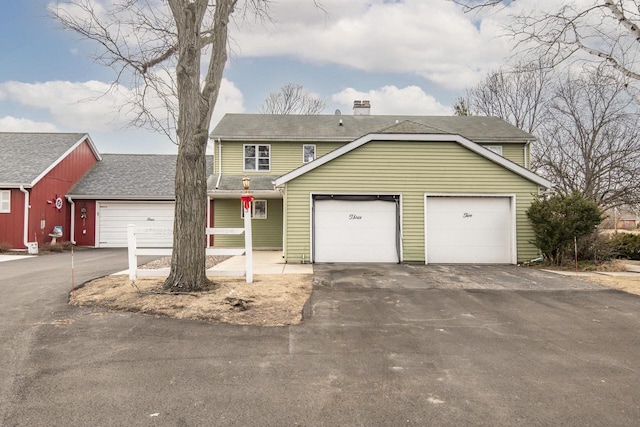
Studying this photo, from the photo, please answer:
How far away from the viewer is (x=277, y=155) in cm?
1847

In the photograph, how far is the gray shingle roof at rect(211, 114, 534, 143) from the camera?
1838 cm

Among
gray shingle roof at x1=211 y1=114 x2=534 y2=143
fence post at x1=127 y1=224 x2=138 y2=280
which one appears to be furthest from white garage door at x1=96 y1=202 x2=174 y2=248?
fence post at x1=127 y1=224 x2=138 y2=280

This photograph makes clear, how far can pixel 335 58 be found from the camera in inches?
823

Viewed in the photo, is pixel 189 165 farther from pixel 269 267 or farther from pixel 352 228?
pixel 352 228

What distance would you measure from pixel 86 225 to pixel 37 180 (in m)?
3.27

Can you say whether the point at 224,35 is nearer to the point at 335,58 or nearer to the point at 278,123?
the point at 278,123

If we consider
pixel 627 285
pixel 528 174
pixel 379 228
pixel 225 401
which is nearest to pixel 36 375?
pixel 225 401

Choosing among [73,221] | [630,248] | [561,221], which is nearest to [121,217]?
[73,221]

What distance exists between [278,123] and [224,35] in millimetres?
11623

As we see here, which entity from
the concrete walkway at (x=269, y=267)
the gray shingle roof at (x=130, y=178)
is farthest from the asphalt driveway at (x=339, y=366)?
the gray shingle roof at (x=130, y=178)

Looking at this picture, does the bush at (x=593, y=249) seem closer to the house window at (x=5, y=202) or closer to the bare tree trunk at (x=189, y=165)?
the bare tree trunk at (x=189, y=165)

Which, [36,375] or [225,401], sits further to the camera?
[36,375]

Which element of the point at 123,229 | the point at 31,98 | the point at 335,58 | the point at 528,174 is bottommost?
the point at 123,229

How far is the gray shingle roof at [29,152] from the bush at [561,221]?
66.0 feet
